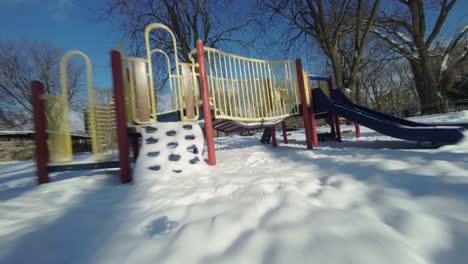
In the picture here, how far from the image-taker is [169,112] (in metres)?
3.39

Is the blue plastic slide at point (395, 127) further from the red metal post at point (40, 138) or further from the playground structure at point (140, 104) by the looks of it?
the red metal post at point (40, 138)

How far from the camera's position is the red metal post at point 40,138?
2.37 meters

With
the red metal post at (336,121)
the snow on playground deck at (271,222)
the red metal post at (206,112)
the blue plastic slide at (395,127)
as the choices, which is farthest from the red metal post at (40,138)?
the red metal post at (336,121)

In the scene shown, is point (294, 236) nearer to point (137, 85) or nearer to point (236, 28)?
point (137, 85)

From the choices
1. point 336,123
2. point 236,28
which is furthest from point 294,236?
point 236,28

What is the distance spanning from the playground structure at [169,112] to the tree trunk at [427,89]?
9583 mm

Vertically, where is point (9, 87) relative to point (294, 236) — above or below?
above

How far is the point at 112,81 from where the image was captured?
2211 millimetres

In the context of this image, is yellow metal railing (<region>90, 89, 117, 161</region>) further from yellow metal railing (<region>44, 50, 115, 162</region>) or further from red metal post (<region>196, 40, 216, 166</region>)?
red metal post (<region>196, 40, 216, 166</region>)

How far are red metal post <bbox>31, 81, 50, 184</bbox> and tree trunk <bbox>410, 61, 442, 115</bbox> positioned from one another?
558 inches

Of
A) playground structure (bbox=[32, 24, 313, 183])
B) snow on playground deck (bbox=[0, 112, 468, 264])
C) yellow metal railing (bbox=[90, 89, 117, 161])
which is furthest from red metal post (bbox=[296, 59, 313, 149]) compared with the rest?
yellow metal railing (bbox=[90, 89, 117, 161])

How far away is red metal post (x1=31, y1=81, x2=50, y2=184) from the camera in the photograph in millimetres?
2373

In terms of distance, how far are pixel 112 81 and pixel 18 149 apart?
11772 mm

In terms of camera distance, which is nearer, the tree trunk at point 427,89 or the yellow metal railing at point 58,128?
the yellow metal railing at point 58,128
